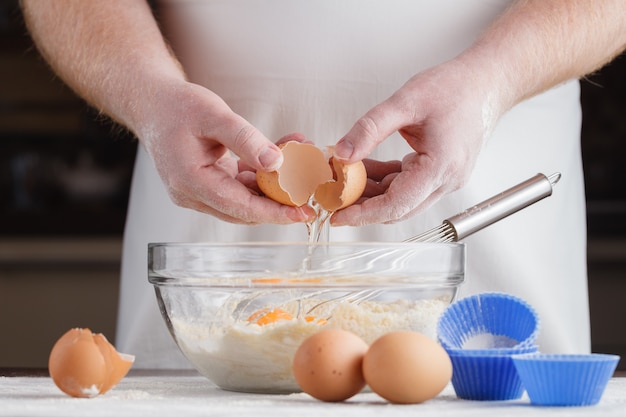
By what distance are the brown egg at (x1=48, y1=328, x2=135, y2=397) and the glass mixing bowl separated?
103mm

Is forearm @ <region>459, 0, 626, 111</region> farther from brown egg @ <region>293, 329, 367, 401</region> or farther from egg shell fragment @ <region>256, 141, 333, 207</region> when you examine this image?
brown egg @ <region>293, 329, 367, 401</region>

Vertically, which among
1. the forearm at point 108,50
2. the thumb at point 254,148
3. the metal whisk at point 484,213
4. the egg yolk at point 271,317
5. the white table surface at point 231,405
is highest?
the forearm at point 108,50

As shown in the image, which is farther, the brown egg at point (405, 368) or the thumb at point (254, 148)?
the thumb at point (254, 148)

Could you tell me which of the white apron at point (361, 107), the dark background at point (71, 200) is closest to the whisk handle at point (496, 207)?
the white apron at point (361, 107)

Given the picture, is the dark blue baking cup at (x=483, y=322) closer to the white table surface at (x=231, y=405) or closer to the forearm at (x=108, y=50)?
the white table surface at (x=231, y=405)

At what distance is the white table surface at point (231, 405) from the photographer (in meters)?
0.65

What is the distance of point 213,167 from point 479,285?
0.49m

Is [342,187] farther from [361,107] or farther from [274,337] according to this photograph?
[361,107]

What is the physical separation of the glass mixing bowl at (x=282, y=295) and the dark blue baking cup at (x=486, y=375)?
0.09 metres

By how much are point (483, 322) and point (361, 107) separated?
535 mm

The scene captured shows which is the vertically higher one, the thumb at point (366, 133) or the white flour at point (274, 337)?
the thumb at point (366, 133)

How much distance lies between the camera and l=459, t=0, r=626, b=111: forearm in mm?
1099

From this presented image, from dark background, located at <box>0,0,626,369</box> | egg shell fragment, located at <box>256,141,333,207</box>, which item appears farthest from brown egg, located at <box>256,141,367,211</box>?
dark background, located at <box>0,0,626,369</box>

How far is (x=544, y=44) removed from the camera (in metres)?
1.17
